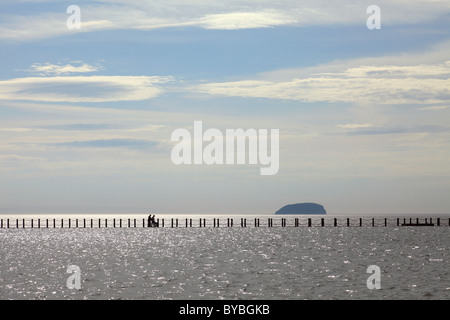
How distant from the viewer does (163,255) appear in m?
65.2

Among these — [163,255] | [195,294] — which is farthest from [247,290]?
[163,255]

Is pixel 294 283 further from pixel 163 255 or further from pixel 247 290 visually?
pixel 163 255

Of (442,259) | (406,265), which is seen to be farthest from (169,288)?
(442,259)

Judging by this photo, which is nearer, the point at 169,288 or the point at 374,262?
the point at 169,288

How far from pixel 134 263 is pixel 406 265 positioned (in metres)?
23.2

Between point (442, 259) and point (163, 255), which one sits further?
point (163, 255)

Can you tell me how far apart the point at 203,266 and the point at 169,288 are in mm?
13938
